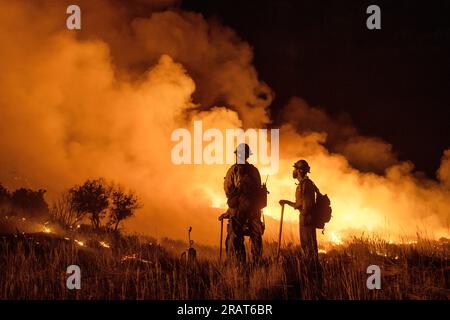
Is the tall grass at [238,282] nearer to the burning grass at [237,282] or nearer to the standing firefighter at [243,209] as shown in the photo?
the burning grass at [237,282]

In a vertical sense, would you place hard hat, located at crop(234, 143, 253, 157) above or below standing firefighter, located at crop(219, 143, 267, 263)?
above

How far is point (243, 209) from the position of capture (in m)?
11.1

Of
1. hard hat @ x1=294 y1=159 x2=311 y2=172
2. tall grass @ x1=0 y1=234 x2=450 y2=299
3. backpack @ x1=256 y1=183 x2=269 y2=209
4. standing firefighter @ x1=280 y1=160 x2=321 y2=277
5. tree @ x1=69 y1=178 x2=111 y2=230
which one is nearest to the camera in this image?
tall grass @ x1=0 y1=234 x2=450 y2=299

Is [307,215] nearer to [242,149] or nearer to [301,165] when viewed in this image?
[301,165]

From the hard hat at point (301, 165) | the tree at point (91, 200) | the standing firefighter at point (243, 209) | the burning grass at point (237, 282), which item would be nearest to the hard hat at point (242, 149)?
the standing firefighter at point (243, 209)

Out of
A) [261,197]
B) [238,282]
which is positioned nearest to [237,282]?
[238,282]

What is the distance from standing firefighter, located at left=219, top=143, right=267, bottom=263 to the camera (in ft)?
36.3

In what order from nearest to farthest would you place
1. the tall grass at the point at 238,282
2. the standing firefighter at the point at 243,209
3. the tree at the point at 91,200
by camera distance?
the tall grass at the point at 238,282
the standing firefighter at the point at 243,209
the tree at the point at 91,200

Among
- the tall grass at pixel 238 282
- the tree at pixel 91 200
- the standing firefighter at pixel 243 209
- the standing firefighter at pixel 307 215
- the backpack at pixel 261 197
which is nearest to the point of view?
the tall grass at pixel 238 282

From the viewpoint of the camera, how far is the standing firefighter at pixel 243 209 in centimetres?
1105

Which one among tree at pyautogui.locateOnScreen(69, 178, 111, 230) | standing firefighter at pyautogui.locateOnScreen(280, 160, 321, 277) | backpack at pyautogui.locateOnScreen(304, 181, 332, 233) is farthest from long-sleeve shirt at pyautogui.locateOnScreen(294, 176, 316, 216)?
tree at pyautogui.locateOnScreen(69, 178, 111, 230)

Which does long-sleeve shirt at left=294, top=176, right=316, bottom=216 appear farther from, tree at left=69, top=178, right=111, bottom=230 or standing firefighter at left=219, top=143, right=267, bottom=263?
tree at left=69, top=178, right=111, bottom=230

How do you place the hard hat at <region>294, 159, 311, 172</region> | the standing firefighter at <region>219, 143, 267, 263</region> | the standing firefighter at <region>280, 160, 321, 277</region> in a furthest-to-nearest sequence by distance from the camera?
the standing firefighter at <region>219, 143, 267, 263</region>, the hard hat at <region>294, 159, 311, 172</region>, the standing firefighter at <region>280, 160, 321, 277</region>

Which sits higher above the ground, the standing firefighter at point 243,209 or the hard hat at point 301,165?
the hard hat at point 301,165
